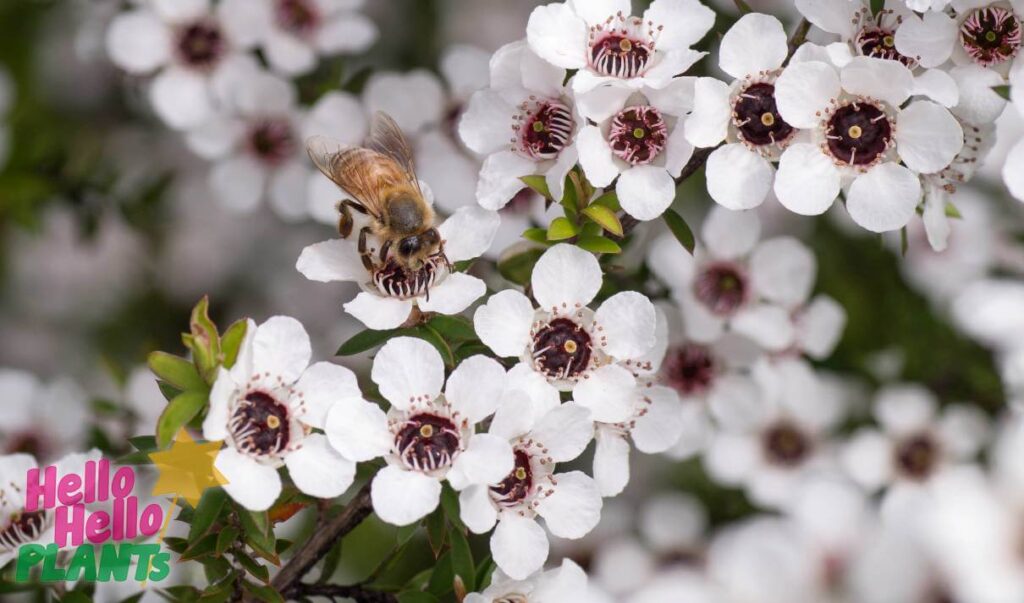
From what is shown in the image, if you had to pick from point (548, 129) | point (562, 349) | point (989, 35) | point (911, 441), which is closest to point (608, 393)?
point (562, 349)

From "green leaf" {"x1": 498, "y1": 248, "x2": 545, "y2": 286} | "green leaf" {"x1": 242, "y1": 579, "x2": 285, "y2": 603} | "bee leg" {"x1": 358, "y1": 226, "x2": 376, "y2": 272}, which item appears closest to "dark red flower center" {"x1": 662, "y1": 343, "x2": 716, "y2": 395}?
"green leaf" {"x1": 498, "y1": 248, "x2": 545, "y2": 286}

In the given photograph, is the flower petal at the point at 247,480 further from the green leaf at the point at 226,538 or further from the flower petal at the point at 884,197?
the flower petal at the point at 884,197

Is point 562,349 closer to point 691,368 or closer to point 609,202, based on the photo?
point 609,202

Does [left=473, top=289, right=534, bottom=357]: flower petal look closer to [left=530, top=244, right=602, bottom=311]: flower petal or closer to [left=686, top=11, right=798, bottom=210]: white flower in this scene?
[left=530, top=244, right=602, bottom=311]: flower petal

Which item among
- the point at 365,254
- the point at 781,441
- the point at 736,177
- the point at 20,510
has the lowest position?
the point at 781,441

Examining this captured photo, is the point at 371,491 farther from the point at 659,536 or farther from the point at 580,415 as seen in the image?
the point at 659,536

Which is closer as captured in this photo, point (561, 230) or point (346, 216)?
point (561, 230)

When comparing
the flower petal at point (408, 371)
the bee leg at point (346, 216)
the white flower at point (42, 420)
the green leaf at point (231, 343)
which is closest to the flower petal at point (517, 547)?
the flower petal at point (408, 371)
